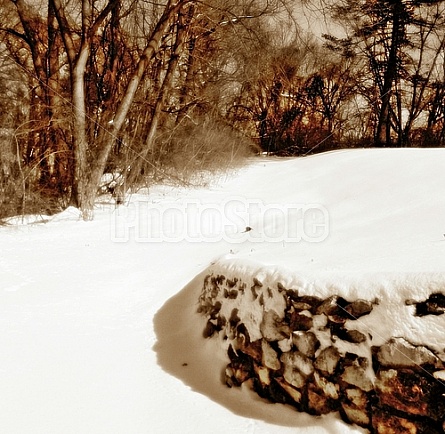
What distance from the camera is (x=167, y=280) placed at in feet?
13.5

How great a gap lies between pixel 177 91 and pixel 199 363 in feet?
25.1

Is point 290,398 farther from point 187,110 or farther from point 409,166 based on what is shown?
point 187,110

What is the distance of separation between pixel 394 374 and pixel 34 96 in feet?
23.1

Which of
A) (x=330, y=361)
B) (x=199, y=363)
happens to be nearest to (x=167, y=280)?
(x=199, y=363)

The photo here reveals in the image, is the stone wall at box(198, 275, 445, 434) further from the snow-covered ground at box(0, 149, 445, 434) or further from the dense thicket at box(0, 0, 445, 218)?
the dense thicket at box(0, 0, 445, 218)

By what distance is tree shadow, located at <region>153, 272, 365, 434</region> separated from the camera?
2.17 m

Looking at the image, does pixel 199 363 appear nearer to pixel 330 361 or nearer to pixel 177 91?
pixel 330 361

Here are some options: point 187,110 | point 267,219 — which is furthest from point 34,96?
point 267,219

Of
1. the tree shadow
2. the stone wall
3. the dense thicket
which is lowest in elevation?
the tree shadow

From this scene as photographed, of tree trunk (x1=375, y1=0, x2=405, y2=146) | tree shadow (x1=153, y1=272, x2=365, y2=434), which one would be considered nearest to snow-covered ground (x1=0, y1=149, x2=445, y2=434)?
tree shadow (x1=153, y1=272, x2=365, y2=434)

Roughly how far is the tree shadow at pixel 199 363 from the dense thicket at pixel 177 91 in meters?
2.50

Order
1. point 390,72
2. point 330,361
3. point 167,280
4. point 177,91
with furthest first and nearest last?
point 390,72, point 177,91, point 167,280, point 330,361

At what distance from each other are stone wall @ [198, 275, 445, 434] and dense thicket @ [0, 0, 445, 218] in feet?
11.9

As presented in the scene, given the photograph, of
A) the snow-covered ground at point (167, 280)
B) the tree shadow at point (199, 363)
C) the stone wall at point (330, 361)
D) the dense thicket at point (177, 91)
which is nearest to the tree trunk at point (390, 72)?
the dense thicket at point (177, 91)
